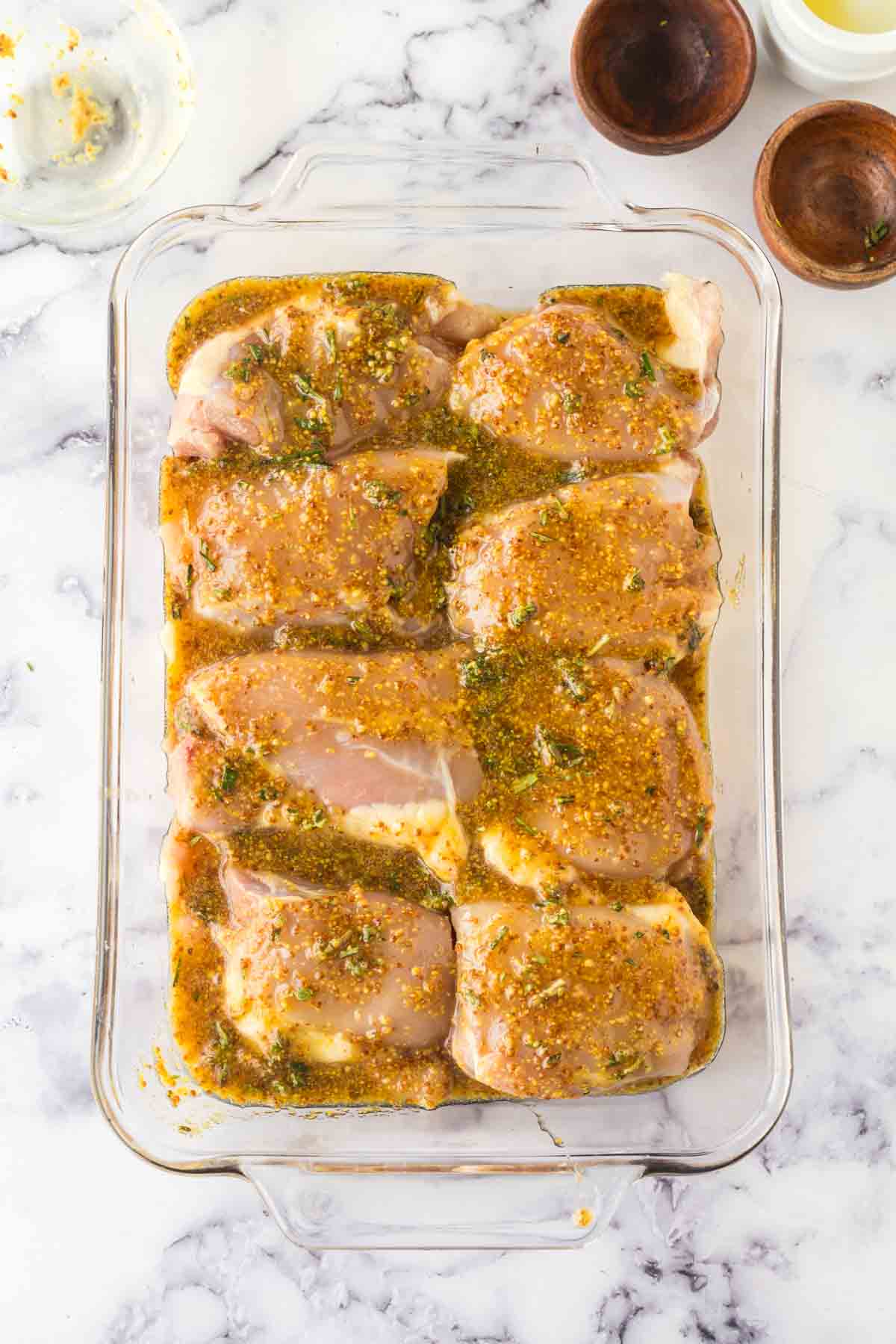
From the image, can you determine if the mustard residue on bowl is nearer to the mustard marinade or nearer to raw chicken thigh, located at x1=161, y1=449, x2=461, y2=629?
the mustard marinade

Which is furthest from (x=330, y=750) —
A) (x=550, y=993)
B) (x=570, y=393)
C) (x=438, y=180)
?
(x=438, y=180)

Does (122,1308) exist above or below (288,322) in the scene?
below

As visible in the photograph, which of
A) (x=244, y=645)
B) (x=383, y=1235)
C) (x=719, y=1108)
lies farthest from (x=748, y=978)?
(x=244, y=645)

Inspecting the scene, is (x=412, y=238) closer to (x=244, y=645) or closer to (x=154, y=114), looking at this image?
(x=154, y=114)

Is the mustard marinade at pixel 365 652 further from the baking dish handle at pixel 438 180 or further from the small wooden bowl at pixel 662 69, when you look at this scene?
the small wooden bowl at pixel 662 69

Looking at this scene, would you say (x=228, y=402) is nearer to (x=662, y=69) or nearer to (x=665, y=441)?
(x=665, y=441)

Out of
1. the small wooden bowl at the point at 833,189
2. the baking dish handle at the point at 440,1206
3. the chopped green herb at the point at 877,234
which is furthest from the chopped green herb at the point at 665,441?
the baking dish handle at the point at 440,1206

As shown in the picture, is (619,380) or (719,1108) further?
(719,1108)
